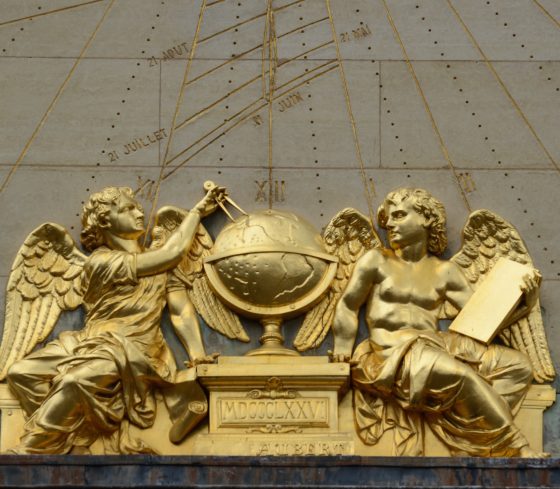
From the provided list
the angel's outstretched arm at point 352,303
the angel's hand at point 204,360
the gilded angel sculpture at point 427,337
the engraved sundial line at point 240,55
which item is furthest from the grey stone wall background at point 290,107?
the angel's hand at point 204,360

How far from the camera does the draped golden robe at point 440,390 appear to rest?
11.8 metres

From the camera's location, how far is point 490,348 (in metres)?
12.1

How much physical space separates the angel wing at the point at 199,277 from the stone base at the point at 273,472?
4.09 feet

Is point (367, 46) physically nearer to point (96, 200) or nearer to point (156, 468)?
point (96, 200)

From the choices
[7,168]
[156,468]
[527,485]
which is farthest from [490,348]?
[7,168]

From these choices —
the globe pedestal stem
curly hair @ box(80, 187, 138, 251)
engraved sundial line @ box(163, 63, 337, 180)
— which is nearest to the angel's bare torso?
the globe pedestal stem

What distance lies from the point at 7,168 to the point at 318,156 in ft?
6.36

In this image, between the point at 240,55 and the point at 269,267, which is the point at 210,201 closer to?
the point at 269,267

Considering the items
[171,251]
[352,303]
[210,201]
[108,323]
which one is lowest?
[108,323]

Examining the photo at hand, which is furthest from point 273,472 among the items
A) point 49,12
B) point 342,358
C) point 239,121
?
point 49,12

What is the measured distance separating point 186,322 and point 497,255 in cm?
193

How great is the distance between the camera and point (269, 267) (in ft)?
39.8

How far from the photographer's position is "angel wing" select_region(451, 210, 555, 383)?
12.3m

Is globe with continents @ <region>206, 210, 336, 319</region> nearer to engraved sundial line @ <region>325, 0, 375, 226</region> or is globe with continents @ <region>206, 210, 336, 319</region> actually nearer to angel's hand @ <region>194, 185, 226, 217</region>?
angel's hand @ <region>194, 185, 226, 217</region>
